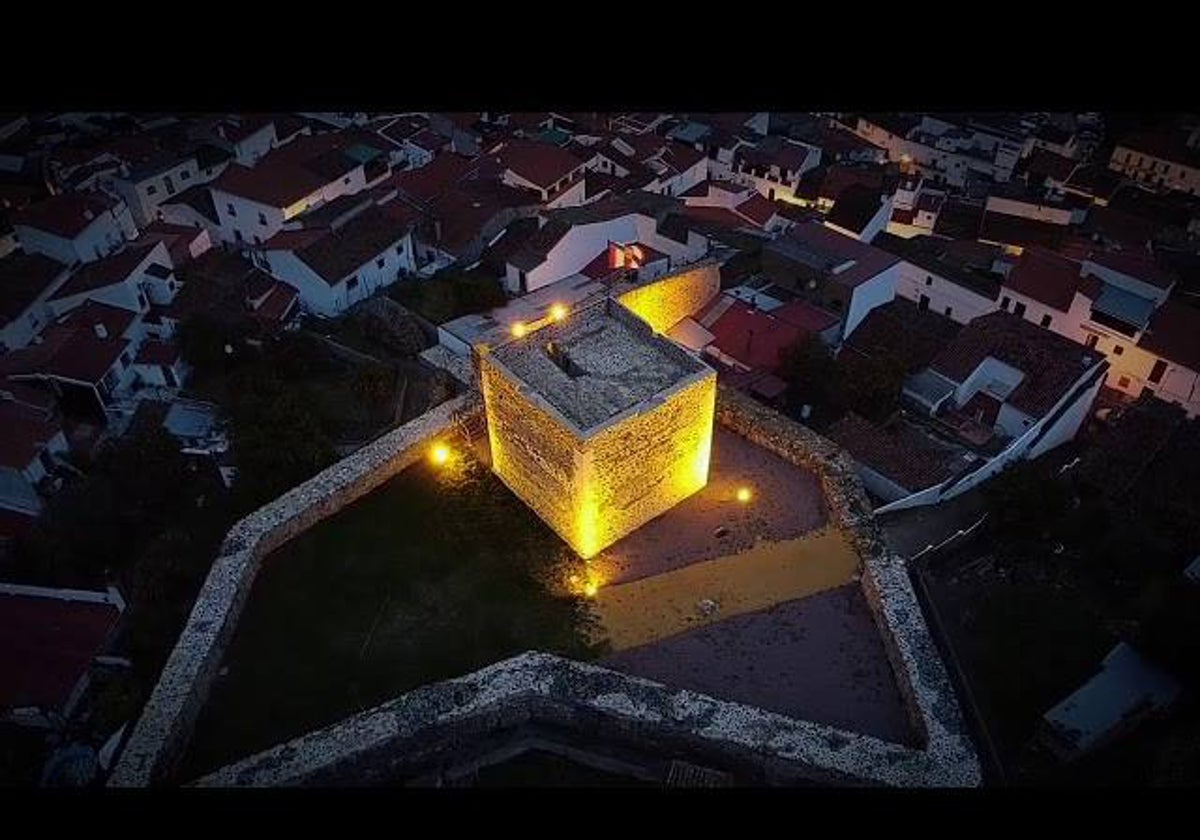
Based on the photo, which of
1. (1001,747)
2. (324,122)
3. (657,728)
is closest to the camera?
(657,728)

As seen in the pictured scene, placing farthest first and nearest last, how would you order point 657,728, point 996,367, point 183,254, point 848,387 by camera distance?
point 183,254, point 996,367, point 848,387, point 657,728

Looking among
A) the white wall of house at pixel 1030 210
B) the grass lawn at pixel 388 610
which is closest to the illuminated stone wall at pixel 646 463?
the grass lawn at pixel 388 610

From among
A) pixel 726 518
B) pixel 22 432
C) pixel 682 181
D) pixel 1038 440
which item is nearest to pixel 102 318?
pixel 22 432

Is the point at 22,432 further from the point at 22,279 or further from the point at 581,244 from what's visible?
the point at 581,244

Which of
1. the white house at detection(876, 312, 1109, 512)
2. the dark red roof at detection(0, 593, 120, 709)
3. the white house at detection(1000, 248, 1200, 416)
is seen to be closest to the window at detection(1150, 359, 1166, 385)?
the white house at detection(1000, 248, 1200, 416)

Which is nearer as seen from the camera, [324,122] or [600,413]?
[600,413]

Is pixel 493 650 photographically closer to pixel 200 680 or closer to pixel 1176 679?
pixel 200 680

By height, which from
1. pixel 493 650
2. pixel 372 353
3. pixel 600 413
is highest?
pixel 600 413

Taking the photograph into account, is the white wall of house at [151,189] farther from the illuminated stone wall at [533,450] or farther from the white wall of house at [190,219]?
the illuminated stone wall at [533,450]

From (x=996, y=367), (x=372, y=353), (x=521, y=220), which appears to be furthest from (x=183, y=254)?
(x=996, y=367)

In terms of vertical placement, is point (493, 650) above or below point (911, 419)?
above
